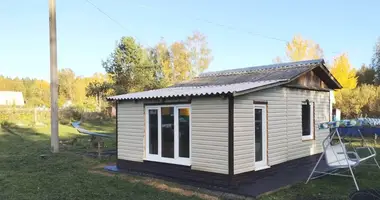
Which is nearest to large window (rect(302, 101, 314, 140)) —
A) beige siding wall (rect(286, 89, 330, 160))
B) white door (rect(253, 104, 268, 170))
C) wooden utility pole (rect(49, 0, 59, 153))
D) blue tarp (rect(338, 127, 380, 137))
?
beige siding wall (rect(286, 89, 330, 160))

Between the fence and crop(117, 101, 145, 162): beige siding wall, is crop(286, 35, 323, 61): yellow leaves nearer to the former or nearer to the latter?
the fence

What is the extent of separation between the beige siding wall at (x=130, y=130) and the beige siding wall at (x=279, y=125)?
9.48 ft

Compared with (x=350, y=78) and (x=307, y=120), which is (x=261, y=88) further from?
(x=350, y=78)

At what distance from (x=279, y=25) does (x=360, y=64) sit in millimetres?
23618

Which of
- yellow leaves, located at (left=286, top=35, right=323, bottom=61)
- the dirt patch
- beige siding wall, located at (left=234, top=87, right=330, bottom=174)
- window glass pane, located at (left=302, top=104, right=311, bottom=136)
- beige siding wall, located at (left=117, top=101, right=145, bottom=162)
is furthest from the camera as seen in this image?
yellow leaves, located at (left=286, top=35, right=323, bottom=61)

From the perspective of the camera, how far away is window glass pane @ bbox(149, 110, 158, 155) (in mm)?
8523

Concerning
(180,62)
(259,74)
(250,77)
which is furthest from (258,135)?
(180,62)

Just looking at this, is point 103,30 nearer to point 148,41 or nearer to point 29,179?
point 29,179

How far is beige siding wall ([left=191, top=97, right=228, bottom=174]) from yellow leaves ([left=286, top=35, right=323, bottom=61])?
23206mm

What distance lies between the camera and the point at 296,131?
30.9 feet

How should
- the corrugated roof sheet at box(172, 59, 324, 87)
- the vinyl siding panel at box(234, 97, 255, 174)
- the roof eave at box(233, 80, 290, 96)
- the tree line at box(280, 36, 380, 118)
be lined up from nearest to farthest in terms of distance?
the roof eave at box(233, 80, 290, 96)
the vinyl siding panel at box(234, 97, 255, 174)
the corrugated roof sheet at box(172, 59, 324, 87)
the tree line at box(280, 36, 380, 118)

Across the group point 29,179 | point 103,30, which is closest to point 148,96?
point 29,179

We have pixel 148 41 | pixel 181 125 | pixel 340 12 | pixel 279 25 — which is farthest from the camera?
pixel 148 41

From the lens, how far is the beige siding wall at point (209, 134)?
7.02 m
